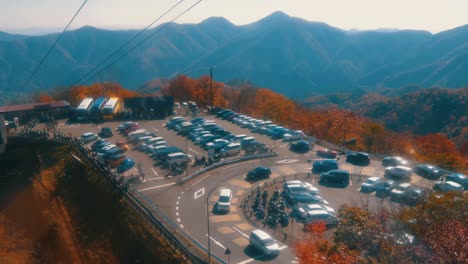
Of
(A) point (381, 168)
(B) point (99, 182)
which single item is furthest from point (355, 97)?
(B) point (99, 182)

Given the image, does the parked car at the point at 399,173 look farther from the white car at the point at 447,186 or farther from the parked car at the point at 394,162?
the white car at the point at 447,186

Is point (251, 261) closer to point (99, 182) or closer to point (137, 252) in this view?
point (137, 252)

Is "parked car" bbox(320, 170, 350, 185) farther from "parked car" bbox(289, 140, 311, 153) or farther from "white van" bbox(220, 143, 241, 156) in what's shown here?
"white van" bbox(220, 143, 241, 156)

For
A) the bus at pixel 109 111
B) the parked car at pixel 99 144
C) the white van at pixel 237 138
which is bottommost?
the white van at pixel 237 138

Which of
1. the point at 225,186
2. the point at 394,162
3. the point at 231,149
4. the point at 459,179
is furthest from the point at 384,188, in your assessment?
the point at 231,149

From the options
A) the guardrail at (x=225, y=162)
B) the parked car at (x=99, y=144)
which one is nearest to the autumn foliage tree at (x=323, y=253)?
the guardrail at (x=225, y=162)
